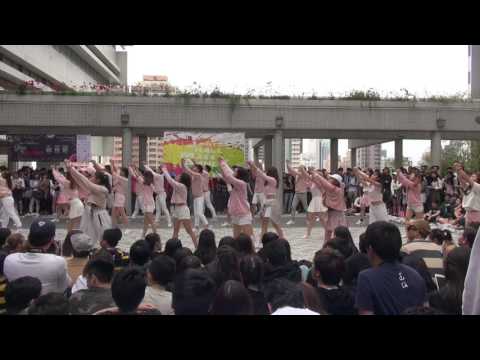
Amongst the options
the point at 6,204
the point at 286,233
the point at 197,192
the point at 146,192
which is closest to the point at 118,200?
the point at 146,192

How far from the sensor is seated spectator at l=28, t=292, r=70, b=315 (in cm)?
297

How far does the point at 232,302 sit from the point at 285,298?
0.46 m

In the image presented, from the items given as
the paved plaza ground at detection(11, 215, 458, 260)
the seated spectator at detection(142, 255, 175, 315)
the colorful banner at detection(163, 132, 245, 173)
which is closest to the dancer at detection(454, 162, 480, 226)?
the paved plaza ground at detection(11, 215, 458, 260)

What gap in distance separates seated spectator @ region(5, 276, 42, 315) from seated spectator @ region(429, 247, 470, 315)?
2.75m

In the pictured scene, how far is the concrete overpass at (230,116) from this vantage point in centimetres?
1669

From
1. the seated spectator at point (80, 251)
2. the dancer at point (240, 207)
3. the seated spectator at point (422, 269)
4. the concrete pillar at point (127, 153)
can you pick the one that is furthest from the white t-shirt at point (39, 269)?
the concrete pillar at point (127, 153)

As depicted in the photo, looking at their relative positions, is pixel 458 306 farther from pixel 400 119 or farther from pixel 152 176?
pixel 400 119

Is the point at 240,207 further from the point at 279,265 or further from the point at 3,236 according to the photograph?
the point at 279,265

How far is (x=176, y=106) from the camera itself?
55.8ft

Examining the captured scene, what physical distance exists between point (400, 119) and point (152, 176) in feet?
32.3

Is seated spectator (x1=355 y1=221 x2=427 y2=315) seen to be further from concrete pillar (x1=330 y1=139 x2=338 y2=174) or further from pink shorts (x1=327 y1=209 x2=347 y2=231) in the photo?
concrete pillar (x1=330 y1=139 x2=338 y2=174)

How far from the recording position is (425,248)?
516cm
